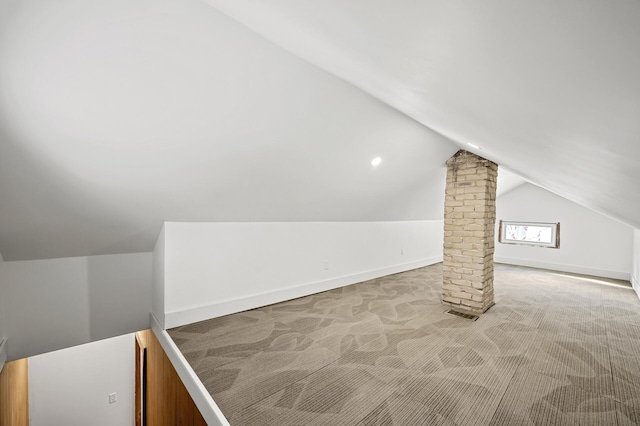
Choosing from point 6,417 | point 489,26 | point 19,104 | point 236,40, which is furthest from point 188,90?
point 6,417

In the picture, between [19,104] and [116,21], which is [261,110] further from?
[19,104]

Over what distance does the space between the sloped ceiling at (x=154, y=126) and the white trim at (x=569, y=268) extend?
20.7 ft

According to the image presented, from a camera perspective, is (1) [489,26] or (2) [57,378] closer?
(1) [489,26]

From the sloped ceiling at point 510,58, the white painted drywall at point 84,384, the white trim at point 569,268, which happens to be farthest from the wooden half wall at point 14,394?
the white trim at point 569,268

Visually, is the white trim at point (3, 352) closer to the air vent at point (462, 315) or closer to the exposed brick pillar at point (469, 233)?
the air vent at point (462, 315)

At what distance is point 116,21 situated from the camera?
1.57 metres

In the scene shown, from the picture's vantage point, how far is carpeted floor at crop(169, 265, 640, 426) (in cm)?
205

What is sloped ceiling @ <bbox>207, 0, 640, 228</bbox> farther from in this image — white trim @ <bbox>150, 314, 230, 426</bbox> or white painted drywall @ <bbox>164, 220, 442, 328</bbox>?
white painted drywall @ <bbox>164, 220, 442, 328</bbox>

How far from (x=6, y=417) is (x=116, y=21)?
4.76 metres

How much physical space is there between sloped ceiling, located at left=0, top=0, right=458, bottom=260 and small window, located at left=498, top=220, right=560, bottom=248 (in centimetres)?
604

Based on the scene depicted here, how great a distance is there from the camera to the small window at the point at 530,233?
25.0 ft

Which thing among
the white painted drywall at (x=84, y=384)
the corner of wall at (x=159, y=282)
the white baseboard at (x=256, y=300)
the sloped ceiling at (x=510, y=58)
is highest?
the sloped ceiling at (x=510, y=58)

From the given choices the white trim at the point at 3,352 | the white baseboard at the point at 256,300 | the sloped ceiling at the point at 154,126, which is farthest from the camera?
the white baseboard at the point at 256,300

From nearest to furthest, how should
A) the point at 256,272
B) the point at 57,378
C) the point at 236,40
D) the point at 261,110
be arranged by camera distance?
the point at 236,40 → the point at 261,110 → the point at 256,272 → the point at 57,378
